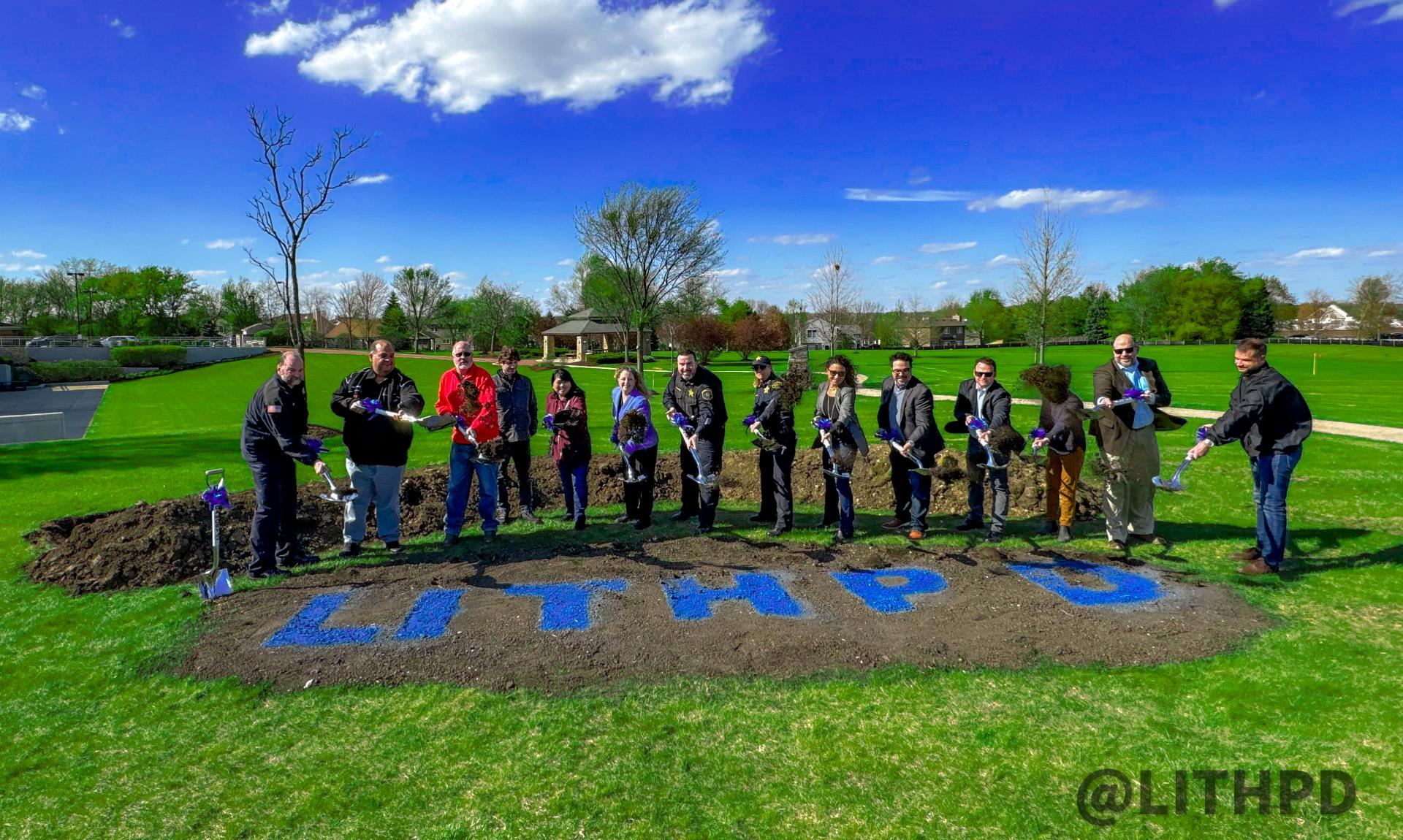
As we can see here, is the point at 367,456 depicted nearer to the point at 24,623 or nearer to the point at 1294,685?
the point at 24,623

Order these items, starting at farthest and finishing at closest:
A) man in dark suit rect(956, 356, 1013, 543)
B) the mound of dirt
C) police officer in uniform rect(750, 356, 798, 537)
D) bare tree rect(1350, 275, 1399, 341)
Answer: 1. bare tree rect(1350, 275, 1399, 341)
2. police officer in uniform rect(750, 356, 798, 537)
3. man in dark suit rect(956, 356, 1013, 543)
4. the mound of dirt

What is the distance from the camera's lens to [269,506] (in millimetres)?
6641

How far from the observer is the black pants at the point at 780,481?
784cm

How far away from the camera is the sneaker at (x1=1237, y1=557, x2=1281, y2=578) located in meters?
6.54

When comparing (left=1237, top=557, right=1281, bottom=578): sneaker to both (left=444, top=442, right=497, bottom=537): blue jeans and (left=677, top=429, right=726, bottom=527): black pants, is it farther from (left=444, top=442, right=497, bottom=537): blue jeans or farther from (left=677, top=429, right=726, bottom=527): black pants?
(left=444, top=442, right=497, bottom=537): blue jeans

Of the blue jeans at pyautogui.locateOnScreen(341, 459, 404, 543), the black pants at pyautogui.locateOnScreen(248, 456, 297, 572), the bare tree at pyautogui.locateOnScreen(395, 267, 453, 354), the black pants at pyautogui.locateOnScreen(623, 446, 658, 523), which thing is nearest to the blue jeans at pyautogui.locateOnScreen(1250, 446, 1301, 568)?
the black pants at pyautogui.locateOnScreen(623, 446, 658, 523)

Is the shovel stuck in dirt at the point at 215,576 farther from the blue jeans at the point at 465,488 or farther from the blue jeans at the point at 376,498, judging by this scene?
the blue jeans at the point at 465,488

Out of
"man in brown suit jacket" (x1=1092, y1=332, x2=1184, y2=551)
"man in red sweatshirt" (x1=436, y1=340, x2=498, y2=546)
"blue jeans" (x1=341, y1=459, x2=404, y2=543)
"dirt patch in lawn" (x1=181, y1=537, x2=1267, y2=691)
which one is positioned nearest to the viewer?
"dirt patch in lawn" (x1=181, y1=537, x2=1267, y2=691)

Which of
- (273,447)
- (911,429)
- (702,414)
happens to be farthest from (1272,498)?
Result: (273,447)

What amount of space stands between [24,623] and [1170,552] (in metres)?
10.3

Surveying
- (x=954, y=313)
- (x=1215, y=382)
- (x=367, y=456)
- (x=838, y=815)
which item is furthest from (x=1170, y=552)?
(x=954, y=313)

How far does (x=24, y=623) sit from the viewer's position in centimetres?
562

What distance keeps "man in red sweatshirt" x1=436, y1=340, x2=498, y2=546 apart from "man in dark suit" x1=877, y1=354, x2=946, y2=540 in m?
4.24

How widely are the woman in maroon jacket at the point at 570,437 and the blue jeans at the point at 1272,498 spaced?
6781 millimetres
